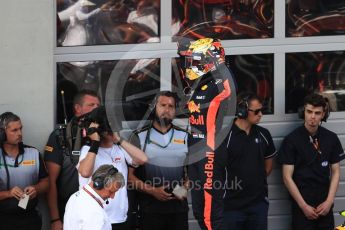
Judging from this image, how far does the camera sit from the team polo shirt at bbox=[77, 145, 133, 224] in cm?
727

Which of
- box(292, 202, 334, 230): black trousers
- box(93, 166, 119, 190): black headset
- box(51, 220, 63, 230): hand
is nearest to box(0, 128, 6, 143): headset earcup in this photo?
box(51, 220, 63, 230): hand

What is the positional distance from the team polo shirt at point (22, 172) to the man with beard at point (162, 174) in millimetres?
957

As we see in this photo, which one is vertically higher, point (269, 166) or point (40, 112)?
point (40, 112)

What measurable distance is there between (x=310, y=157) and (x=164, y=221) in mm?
1743

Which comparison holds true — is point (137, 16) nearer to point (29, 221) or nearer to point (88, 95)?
point (88, 95)

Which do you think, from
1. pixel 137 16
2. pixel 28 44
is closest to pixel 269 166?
pixel 137 16

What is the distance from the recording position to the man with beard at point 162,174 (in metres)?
8.08

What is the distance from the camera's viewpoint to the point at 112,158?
7.37 meters

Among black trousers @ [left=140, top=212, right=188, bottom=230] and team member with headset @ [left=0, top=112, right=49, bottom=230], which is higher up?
team member with headset @ [left=0, top=112, right=49, bottom=230]

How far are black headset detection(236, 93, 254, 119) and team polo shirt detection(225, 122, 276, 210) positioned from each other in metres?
0.16

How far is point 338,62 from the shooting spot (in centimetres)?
929

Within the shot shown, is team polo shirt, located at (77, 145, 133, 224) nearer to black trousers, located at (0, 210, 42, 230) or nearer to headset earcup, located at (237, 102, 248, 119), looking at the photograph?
black trousers, located at (0, 210, 42, 230)

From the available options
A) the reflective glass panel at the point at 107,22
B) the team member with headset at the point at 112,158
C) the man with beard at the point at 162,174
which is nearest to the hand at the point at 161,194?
the man with beard at the point at 162,174

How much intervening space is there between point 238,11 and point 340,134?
72.4 inches
